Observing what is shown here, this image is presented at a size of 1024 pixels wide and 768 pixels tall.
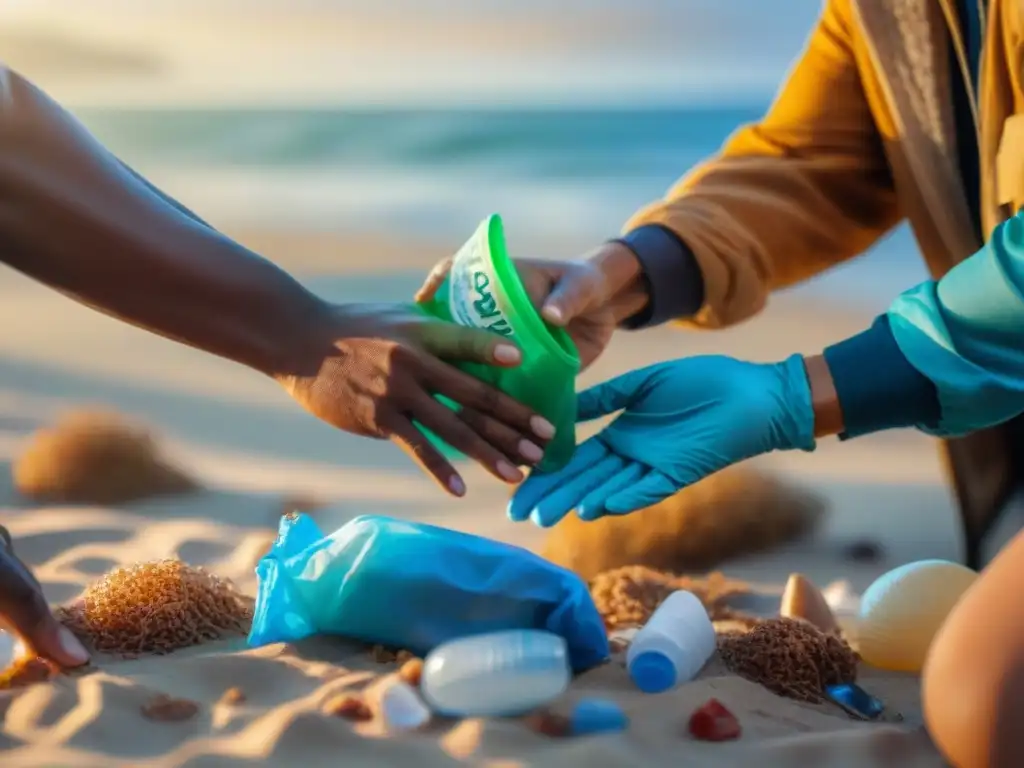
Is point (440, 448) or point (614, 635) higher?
point (440, 448)

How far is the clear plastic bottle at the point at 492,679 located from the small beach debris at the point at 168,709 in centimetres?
24

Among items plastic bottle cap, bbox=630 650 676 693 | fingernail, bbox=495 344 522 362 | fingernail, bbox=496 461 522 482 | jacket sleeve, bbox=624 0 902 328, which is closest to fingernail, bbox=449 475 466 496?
fingernail, bbox=496 461 522 482

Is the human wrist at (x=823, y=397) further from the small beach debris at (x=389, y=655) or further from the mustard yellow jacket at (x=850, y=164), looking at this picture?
the small beach debris at (x=389, y=655)

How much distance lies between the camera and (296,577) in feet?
4.08

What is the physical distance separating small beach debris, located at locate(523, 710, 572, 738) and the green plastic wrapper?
0.34 meters

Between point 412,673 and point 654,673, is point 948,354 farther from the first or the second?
point 412,673

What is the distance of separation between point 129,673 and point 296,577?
20 centimetres

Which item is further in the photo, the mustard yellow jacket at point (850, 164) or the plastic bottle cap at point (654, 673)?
the mustard yellow jacket at point (850, 164)

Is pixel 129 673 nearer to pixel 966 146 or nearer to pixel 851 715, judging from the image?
pixel 851 715

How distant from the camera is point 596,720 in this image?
106 cm

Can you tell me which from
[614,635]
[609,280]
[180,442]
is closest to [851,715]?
[614,635]

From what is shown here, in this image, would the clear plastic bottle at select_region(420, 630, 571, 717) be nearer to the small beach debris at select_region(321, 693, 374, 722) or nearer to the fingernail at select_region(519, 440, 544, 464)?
the small beach debris at select_region(321, 693, 374, 722)

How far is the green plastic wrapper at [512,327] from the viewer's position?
3.96 ft

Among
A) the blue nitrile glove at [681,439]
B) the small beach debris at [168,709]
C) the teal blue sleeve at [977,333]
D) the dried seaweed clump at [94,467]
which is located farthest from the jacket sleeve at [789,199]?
the dried seaweed clump at [94,467]
